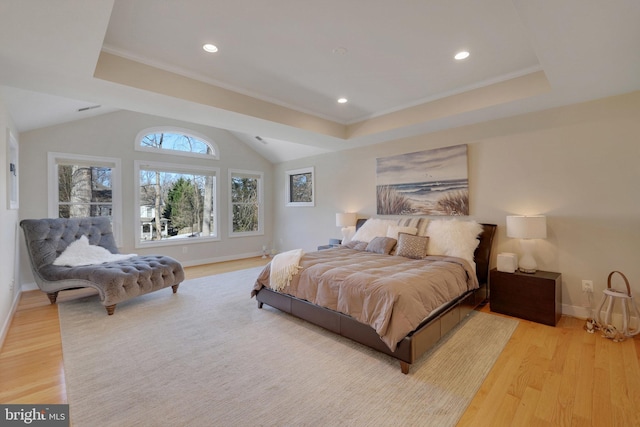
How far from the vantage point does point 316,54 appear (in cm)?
264

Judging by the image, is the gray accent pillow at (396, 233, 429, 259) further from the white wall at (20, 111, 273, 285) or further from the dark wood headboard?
the white wall at (20, 111, 273, 285)

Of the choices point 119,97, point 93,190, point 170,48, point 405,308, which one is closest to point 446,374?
point 405,308

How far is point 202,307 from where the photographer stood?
3480 mm

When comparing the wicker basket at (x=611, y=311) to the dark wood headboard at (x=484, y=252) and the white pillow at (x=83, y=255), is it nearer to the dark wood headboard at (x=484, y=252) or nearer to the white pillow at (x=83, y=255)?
the dark wood headboard at (x=484, y=252)

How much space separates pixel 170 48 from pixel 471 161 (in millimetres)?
3781

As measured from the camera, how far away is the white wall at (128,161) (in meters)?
4.26

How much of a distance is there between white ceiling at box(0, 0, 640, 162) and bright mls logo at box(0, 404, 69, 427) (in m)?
2.36

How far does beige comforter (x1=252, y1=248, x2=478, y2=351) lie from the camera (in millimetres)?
2121

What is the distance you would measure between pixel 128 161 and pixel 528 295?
21.1 ft

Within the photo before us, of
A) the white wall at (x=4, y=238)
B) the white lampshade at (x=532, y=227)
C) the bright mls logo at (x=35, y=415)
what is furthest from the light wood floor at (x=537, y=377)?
the white lampshade at (x=532, y=227)

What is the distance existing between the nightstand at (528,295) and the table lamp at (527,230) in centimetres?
11

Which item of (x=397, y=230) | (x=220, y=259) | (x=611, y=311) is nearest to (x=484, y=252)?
(x=397, y=230)

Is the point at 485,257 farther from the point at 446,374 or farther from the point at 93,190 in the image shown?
the point at 93,190

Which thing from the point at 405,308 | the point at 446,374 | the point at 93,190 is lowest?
the point at 446,374
